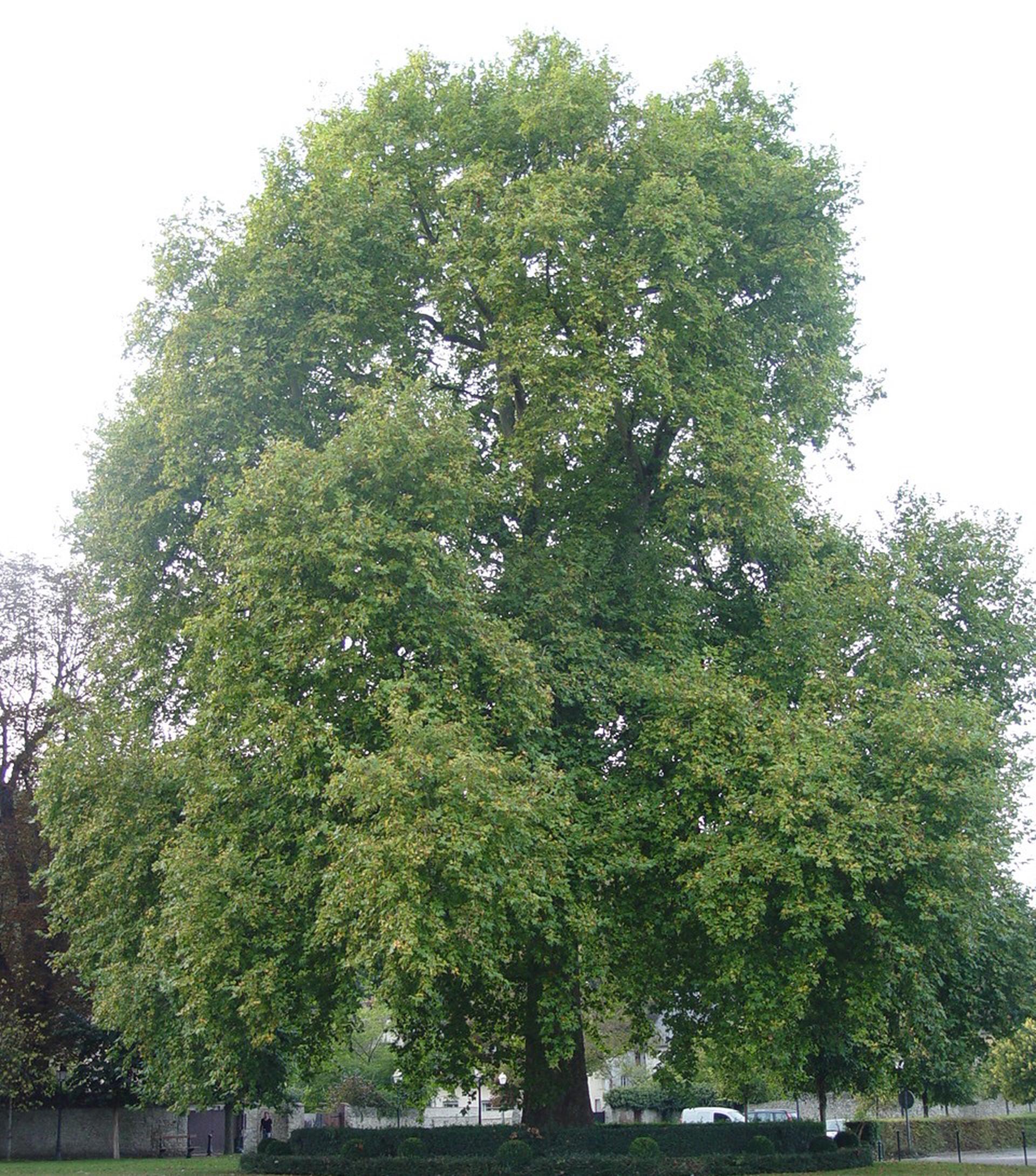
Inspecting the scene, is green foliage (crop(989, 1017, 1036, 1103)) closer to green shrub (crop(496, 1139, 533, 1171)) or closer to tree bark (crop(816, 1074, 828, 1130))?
tree bark (crop(816, 1074, 828, 1130))

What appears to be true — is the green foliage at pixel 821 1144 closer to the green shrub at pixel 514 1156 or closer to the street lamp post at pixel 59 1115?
the green shrub at pixel 514 1156

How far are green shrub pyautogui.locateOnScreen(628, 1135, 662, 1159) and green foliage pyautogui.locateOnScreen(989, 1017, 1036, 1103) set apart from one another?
88.0 ft

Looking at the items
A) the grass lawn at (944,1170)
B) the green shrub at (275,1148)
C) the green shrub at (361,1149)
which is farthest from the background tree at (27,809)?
the grass lawn at (944,1170)

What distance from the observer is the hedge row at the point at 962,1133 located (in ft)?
132

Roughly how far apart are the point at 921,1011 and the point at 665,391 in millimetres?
10593

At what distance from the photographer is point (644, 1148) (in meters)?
22.4

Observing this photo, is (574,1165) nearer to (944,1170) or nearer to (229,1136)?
(944,1170)

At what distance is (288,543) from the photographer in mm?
17156

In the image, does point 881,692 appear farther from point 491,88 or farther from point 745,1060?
point 491,88

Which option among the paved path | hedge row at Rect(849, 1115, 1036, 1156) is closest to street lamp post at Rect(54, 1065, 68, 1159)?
the paved path

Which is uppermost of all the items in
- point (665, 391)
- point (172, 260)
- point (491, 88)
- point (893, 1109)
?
point (491, 88)

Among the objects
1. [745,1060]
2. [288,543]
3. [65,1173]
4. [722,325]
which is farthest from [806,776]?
[65,1173]

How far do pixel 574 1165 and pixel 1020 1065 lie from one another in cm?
3268

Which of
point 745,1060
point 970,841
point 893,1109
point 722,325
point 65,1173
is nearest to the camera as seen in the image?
point 970,841
